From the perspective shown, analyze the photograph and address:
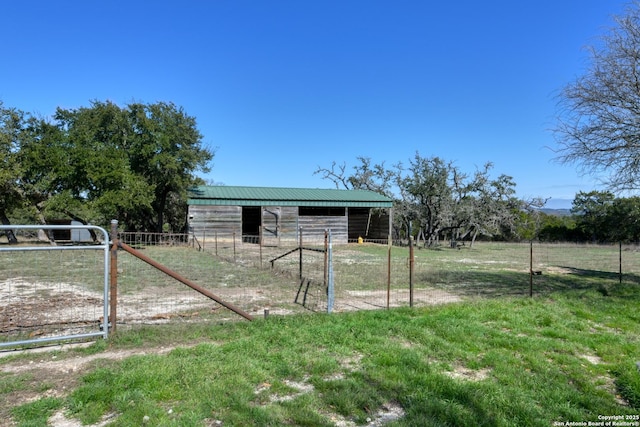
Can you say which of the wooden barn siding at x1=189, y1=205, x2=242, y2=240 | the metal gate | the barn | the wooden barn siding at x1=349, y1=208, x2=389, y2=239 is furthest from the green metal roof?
the metal gate

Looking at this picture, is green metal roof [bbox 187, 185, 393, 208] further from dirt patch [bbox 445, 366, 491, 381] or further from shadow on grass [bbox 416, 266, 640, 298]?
dirt patch [bbox 445, 366, 491, 381]

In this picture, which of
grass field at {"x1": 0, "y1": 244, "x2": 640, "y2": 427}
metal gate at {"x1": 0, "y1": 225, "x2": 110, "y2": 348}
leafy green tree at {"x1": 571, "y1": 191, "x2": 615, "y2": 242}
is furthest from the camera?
leafy green tree at {"x1": 571, "y1": 191, "x2": 615, "y2": 242}

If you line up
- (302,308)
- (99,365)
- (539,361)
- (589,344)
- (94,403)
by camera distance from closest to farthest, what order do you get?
1. (94,403)
2. (99,365)
3. (539,361)
4. (589,344)
5. (302,308)

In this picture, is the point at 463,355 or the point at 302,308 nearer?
the point at 463,355

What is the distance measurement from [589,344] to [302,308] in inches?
175

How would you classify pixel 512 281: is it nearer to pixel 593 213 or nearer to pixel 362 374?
pixel 362 374

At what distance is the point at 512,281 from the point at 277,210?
59.8 feet

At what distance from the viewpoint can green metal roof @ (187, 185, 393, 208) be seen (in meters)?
26.4

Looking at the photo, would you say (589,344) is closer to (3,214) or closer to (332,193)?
(332,193)

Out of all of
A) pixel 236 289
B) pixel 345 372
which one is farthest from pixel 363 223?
pixel 345 372

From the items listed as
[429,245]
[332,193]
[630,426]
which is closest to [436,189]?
[429,245]

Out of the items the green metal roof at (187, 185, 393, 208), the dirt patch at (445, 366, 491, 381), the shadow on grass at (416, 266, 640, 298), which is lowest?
the shadow on grass at (416, 266, 640, 298)

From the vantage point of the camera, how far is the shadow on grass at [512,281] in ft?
32.0

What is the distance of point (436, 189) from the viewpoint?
3138cm
